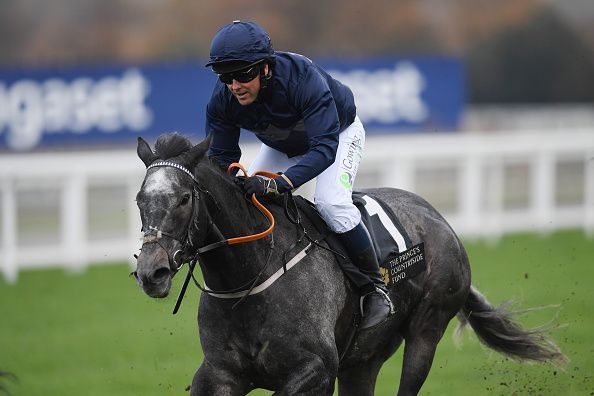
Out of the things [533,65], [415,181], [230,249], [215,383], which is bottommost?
[533,65]

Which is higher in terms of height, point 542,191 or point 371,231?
point 371,231

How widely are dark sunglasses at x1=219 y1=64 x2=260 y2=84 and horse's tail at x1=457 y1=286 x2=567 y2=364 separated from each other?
2211mm

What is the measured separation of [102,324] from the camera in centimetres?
949

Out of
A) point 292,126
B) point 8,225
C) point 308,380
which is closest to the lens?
point 308,380

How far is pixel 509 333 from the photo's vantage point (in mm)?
6340

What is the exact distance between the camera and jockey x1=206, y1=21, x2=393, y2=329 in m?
4.80

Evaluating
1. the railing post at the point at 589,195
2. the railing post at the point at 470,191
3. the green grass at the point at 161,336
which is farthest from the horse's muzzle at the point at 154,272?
the railing post at the point at 589,195

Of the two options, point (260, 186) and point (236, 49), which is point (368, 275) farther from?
point (236, 49)

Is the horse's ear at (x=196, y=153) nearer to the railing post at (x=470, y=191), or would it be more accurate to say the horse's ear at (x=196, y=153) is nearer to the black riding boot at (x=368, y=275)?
the black riding boot at (x=368, y=275)

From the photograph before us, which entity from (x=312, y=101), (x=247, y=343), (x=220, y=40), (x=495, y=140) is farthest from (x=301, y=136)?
(x=495, y=140)

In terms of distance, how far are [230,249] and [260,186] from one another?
0.31 m

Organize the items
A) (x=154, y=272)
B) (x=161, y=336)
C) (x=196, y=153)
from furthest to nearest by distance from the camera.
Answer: (x=161, y=336), (x=196, y=153), (x=154, y=272)

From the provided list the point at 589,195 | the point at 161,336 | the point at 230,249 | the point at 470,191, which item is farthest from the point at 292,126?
the point at 589,195

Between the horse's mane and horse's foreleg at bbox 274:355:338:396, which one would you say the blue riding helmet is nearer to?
the horse's mane
